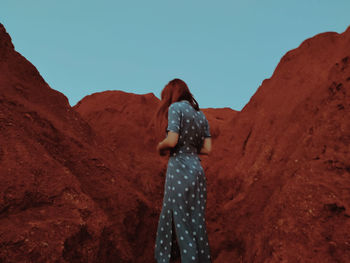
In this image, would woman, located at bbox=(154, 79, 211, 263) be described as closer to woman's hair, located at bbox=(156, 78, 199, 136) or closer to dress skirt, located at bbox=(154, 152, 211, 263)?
dress skirt, located at bbox=(154, 152, 211, 263)

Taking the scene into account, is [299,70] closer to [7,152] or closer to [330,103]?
[330,103]

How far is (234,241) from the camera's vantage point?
5082 millimetres

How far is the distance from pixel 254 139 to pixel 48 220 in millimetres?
4639

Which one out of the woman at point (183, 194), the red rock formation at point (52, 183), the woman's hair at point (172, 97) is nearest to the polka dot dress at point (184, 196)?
the woman at point (183, 194)

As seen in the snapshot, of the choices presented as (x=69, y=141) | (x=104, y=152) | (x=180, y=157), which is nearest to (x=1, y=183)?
(x=69, y=141)

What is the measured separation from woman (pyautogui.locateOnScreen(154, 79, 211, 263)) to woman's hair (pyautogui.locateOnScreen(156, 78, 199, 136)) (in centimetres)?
11

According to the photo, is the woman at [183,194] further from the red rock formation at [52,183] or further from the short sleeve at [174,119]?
the red rock formation at [52,183]

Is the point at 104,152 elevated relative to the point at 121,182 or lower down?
elevated

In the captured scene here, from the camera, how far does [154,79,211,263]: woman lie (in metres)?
3.03

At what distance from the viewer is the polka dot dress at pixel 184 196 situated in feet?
9.97

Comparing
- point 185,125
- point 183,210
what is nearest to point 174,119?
point 185,125

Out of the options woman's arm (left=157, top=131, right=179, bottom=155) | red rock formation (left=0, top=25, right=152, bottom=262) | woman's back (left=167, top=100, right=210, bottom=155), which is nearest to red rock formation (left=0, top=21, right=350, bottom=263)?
red rock formation (left=0, top=25, right=152, bottom=262)

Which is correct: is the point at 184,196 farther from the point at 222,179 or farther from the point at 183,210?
the point at 222,179

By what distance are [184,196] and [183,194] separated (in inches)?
0.8
